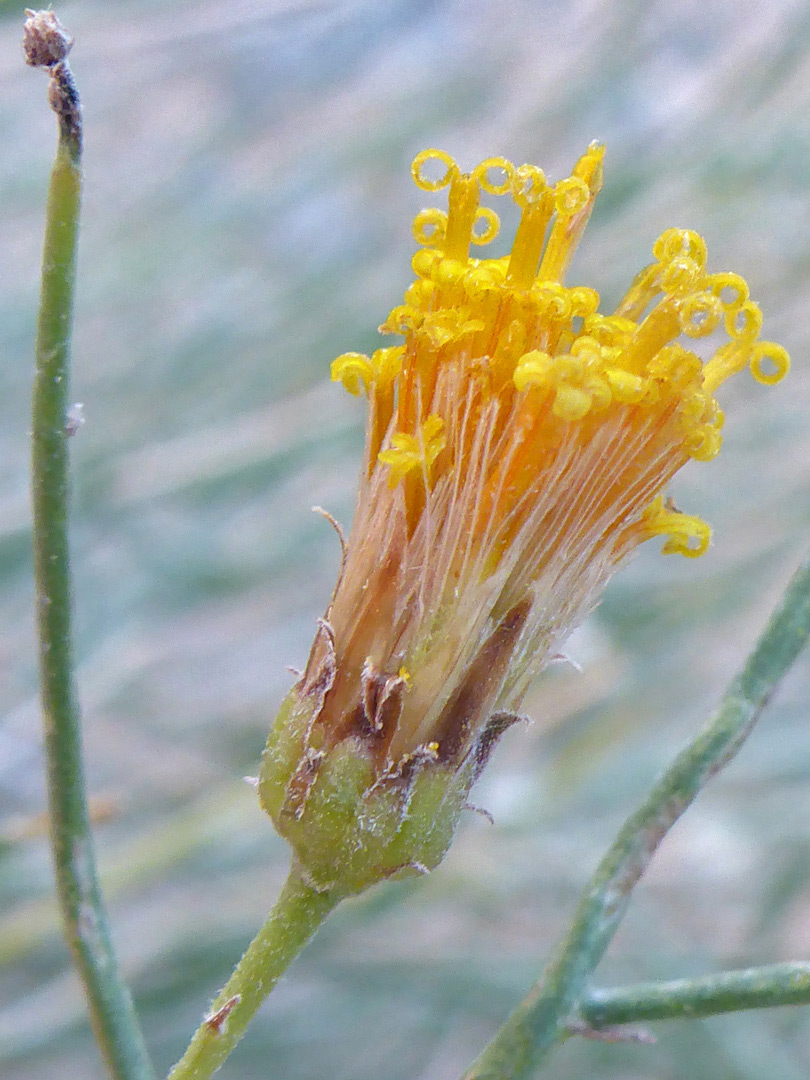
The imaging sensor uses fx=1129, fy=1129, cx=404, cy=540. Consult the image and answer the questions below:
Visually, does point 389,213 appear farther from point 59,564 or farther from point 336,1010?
point 59,564

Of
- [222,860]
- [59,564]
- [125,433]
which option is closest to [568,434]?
[59,564]

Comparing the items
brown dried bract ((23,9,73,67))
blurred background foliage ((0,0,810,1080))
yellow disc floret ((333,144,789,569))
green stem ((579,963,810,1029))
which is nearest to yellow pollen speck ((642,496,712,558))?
yellow disc floret ((333,144,789,569))

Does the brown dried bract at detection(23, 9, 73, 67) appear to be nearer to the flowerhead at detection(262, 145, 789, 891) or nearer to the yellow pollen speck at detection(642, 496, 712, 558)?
the flowerhead at detection(262, 145, 789, 891)

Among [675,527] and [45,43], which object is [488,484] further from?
[45,43]

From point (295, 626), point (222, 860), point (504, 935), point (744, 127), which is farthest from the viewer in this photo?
point (295, 626)

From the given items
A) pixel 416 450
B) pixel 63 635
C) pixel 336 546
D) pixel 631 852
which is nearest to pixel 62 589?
pixel 63 635

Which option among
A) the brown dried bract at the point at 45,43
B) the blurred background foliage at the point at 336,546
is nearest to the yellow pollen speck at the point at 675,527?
the brown dried bract at the point at 45,43

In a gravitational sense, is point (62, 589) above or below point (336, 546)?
below
